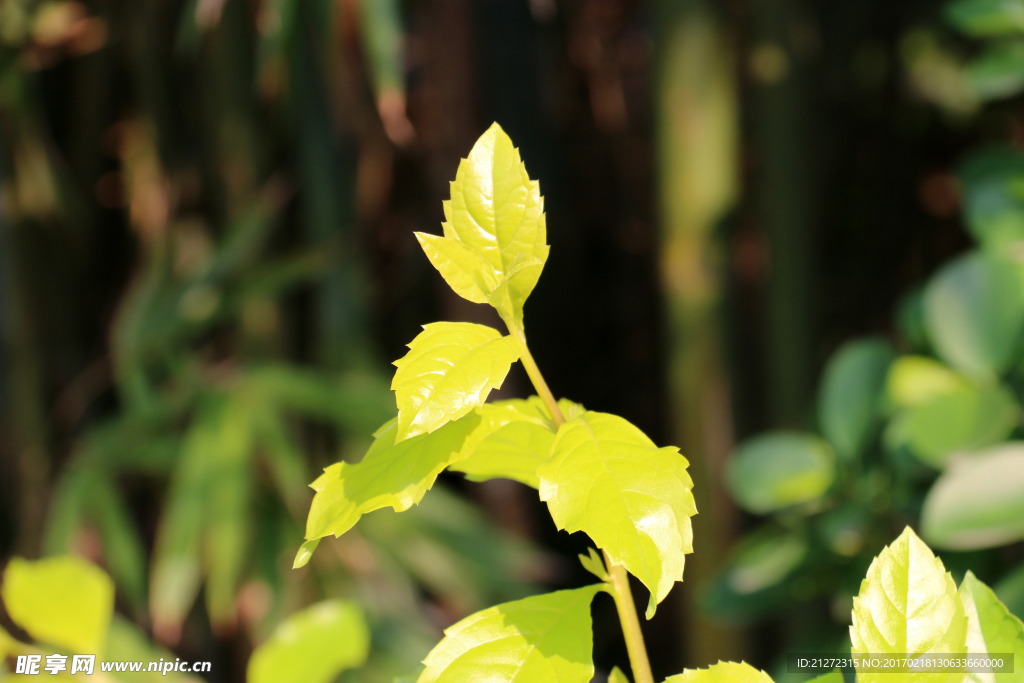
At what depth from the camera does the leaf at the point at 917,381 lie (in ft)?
1.35

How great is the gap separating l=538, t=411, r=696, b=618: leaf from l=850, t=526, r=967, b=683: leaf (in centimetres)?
5

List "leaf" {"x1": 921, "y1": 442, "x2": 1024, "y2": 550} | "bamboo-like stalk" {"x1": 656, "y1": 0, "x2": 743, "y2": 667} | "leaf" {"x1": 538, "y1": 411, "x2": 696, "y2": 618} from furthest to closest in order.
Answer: "bamboo-like stalk" {"x1": 656, "y1": 0, "x2": 743, "y2": 667} < "leaf" {"x1": 921, "y1": 442, "x2": 1024, "y2": 550} < "leaf" {"x1": 538, "y1": 411, "x2": 696, "y2": 618}

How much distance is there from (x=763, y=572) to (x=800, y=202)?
462mm

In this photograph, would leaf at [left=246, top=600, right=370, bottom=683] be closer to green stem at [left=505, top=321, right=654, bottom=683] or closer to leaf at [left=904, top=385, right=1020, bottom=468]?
green stem at [left=505, top=321, right=654, bottom=683]

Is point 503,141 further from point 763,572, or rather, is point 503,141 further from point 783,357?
point 783,357

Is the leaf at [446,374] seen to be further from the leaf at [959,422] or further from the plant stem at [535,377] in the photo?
the leaf at [959,422]

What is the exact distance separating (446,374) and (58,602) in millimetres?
148

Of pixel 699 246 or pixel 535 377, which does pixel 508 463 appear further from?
pixel 699 246

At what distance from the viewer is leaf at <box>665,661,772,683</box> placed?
159mm

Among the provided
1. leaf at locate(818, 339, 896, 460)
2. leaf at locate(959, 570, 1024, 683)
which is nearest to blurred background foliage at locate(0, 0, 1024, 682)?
leaf at locate(818, 339, 896, 460)

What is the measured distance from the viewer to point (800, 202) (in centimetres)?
76

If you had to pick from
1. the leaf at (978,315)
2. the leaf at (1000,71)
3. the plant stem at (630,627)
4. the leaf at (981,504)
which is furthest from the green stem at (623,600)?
the leaf at (1000,71)

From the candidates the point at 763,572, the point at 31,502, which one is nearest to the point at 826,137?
the point at 763,572

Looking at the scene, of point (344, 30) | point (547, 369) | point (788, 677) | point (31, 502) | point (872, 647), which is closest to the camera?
point (872, 647)
